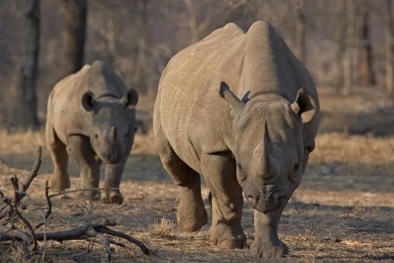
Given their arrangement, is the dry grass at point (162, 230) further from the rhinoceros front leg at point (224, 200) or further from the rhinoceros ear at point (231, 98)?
the rhinoceros ear at point (231, 98)

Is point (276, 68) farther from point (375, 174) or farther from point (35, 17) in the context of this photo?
point (35, 17)

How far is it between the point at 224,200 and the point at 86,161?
14.4 ft

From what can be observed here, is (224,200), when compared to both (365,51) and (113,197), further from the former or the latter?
(365,51)

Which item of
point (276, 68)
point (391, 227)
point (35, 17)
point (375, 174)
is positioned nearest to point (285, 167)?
point (276, 68)

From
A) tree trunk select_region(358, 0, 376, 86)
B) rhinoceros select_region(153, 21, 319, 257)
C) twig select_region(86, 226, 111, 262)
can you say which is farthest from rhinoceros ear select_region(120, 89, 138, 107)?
tree trunk select_region(358, 0, 376, 86)

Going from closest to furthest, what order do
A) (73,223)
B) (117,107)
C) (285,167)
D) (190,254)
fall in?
(285,167)
(190,254)
(73,223)
(117,107)

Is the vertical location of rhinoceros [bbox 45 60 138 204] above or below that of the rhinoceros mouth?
above

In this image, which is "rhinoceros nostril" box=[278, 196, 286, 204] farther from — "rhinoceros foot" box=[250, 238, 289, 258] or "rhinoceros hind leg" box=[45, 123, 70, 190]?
"rhinoceros hind leg" box=[45, 123, 70, 190]

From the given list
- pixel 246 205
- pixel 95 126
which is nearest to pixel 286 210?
pixel 246 205

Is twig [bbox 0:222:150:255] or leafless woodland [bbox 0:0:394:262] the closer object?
twig [bbox 0:222:150:255]

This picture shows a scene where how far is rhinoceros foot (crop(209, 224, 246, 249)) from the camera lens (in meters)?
7.47

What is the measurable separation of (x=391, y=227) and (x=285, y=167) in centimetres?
315

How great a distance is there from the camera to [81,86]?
12000 mm

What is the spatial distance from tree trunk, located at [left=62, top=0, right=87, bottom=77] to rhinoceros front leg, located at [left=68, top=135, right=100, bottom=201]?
8.82 meters
